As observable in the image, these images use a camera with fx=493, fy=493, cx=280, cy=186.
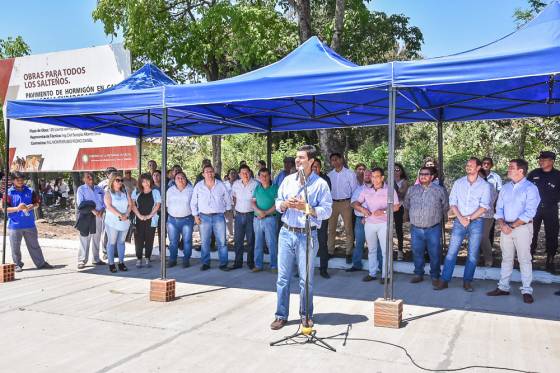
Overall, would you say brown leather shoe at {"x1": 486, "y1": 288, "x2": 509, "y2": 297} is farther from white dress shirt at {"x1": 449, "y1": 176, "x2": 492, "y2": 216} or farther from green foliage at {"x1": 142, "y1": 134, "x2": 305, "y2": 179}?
green foliage at {"x1": 142, "y1": 134, "x2": 305, "y2": 179}

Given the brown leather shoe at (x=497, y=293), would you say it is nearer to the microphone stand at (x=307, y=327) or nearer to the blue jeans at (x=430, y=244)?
the blue jeans at (x=430, y=244)

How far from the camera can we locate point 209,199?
8141mm

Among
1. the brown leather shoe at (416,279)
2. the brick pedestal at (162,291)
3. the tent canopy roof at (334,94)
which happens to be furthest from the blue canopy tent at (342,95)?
the brown leather shoe at (416,279)

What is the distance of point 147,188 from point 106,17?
19.0 feet

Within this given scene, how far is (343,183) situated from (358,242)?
1023mm

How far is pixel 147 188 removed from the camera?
8539 millimetres

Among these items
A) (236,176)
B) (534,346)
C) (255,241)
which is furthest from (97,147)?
(534,346)

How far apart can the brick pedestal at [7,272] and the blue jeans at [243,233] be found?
3.50 m

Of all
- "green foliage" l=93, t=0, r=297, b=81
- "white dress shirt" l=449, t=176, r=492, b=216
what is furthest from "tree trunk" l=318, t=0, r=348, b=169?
"white dress shirt" l=449, t=176, r=492, b=216

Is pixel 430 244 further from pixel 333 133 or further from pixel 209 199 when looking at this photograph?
pixel 333 133

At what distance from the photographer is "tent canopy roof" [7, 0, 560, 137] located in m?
4.91

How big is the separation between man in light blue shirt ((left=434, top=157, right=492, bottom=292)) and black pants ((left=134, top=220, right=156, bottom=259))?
4.99 meters

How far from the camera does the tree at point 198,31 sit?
430 inches

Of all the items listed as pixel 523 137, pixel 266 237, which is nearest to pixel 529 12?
pixel 523 137
